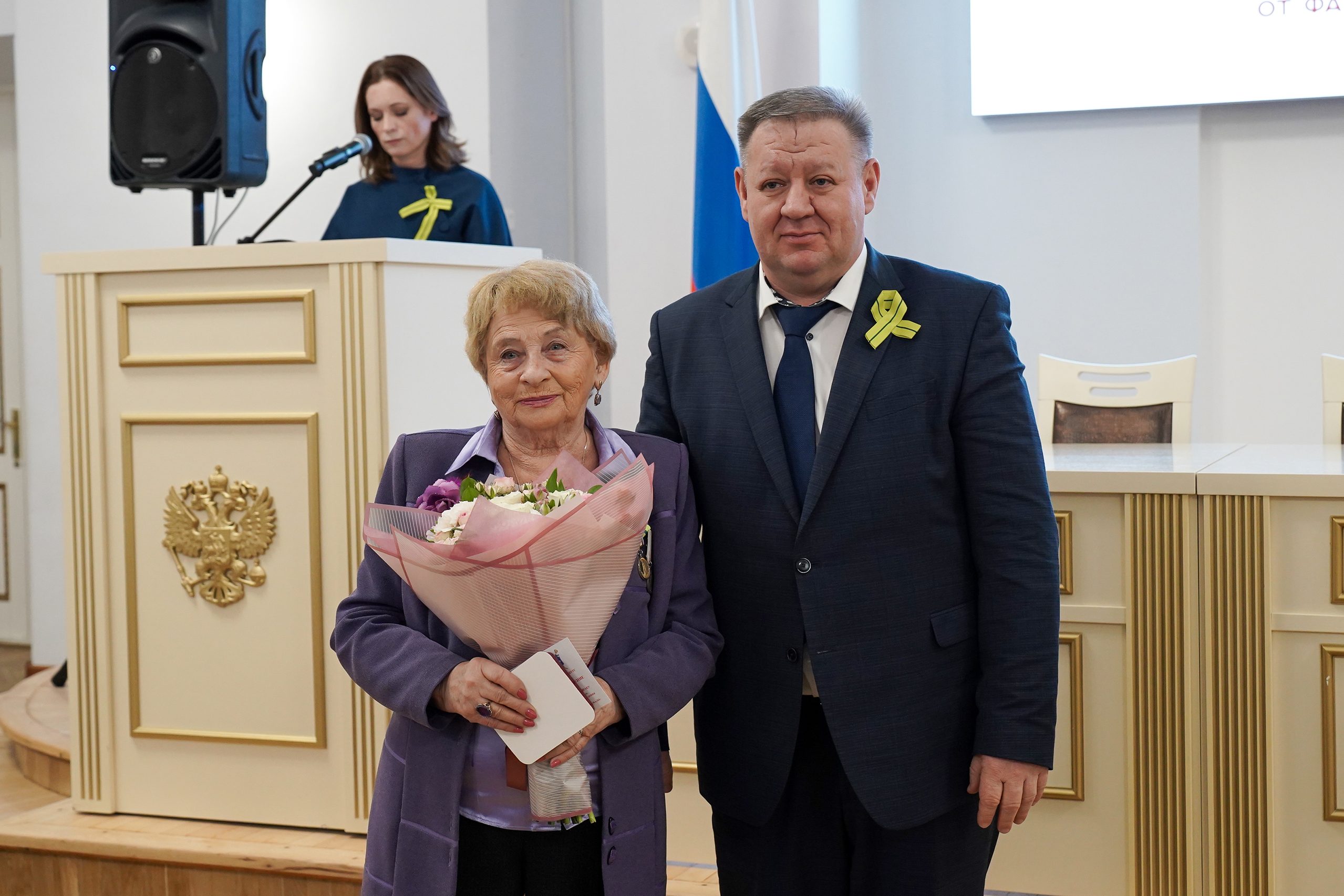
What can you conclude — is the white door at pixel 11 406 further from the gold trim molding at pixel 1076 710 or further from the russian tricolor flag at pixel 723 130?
the gold trim molding at pixel 1076 710

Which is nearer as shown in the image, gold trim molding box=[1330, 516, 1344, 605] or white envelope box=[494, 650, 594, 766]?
white envelope box=[494, 650, 594, 766]

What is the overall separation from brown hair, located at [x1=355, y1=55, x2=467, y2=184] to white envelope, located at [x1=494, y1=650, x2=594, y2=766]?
216cm

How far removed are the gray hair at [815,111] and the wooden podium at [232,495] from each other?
1.11 meters

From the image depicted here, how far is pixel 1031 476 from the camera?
1533mm

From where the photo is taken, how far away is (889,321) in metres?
1.56

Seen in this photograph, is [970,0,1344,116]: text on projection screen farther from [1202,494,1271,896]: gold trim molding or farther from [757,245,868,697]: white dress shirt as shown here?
[757,245,868,697]: white dress shirt

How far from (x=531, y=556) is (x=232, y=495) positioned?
1401 mm

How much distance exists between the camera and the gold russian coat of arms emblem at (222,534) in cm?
252

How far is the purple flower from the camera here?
57.2 inches

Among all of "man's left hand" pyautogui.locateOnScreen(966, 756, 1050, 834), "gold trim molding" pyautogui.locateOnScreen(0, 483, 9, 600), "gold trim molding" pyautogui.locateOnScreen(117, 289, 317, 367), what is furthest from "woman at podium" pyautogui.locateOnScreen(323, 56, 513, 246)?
"gold trim molding" pyautogui.locateOnScreen(0, 483, 9, 600)

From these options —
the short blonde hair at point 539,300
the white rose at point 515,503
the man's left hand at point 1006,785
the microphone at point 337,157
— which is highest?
the microphone at point 337,157

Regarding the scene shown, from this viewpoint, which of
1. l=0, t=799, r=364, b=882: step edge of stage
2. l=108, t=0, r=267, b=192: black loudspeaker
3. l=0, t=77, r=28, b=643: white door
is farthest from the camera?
l=0, t=77, r=28, b=643: white door

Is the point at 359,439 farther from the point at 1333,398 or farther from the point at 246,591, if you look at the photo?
the point at 1333,398

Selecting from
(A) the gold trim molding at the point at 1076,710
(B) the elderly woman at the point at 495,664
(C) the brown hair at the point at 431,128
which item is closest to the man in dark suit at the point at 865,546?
(B) the elderly woman at the point at 495,664
